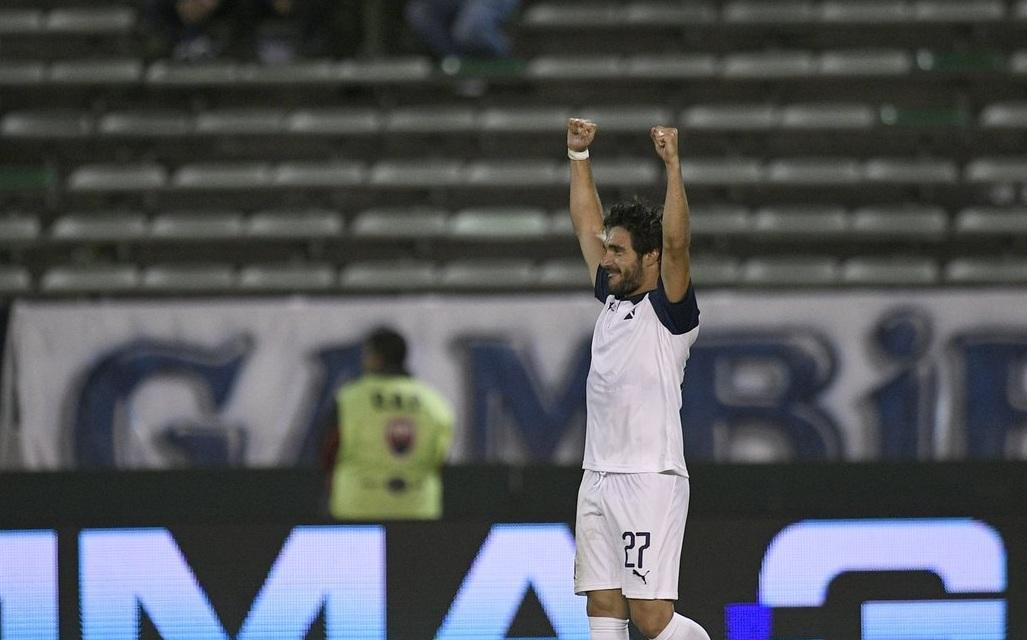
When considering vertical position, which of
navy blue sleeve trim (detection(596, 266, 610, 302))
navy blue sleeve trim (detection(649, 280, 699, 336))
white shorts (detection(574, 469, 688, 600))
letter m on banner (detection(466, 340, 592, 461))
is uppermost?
navy blue sleeve trim (detection(596, 266, 610, 302))

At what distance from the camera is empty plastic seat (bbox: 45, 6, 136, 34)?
10.3 metres

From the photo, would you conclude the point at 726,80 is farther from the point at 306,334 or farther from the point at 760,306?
the point at 306,334

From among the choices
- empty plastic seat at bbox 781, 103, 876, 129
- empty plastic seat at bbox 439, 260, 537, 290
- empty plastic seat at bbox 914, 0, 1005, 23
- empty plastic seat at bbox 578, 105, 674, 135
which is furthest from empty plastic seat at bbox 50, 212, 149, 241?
empty plastic seat at bbox 914, 0, 1005, 23

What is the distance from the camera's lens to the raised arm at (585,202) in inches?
187

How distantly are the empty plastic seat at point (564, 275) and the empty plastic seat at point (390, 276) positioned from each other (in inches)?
26.5

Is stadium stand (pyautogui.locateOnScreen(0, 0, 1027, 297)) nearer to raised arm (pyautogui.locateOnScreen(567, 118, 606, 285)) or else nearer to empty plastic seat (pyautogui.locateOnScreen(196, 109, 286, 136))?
empty plastic seat (pyautogui.locateOnScreen(196, 109, 286, 136))

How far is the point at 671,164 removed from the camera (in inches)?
165

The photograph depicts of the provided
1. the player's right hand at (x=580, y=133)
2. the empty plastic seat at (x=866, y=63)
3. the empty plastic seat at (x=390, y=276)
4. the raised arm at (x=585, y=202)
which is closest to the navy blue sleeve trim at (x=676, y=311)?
the raised arm at (x=585, y=202)

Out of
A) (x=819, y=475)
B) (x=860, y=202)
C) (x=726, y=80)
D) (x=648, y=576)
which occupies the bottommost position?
(x=819, y=475)

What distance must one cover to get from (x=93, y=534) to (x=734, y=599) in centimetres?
206

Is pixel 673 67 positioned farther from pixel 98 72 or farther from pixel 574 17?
pixel 98 72

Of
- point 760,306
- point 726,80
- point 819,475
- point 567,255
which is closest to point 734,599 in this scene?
point 819,475

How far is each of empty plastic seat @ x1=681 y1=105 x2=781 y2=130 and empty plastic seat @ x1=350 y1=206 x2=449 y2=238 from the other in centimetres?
172

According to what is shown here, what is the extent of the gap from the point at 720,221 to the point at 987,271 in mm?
1674
